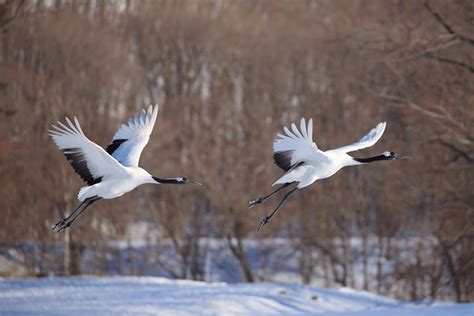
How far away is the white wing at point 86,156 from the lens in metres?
11.5

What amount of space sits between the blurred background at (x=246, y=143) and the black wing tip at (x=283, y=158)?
19.5ft

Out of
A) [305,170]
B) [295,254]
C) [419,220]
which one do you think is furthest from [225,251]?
[305,170]

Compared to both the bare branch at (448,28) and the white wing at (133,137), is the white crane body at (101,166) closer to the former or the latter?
the white wing at (133,137)

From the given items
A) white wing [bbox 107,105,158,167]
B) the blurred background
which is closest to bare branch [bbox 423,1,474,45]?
the blurred background

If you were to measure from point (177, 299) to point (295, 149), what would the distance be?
4.30 meters

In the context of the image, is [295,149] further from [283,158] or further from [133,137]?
[133,137]

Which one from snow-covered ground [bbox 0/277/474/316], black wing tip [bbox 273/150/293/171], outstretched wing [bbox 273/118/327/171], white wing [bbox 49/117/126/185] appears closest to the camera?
white wing [bbox 49/117/126/185]

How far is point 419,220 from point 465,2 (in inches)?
221

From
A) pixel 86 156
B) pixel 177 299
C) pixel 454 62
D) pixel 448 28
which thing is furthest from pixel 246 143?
pixel 86 156

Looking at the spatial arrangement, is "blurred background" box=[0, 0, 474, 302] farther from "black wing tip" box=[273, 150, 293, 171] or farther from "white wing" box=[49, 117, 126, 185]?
"white wing" box=[49, 117, 126, 185]

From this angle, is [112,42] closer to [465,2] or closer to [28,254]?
[28,254]

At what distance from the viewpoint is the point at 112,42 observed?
108ft

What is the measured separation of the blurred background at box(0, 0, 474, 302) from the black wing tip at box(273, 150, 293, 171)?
234 inches

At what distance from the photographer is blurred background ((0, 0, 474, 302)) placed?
19312 mm
